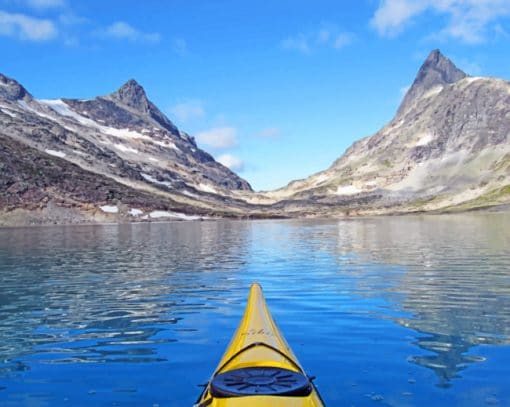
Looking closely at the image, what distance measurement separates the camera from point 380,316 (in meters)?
23.6

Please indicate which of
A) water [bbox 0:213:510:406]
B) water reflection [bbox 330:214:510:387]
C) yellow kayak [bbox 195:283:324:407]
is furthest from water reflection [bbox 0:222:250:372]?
water reflection [bbox 330:214:510:387]

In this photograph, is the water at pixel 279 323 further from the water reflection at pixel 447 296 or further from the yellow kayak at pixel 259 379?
the yellow kayak at pixel 259 379

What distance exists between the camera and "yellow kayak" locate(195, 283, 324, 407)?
31.0ft

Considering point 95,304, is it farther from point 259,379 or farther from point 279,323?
point 259,379

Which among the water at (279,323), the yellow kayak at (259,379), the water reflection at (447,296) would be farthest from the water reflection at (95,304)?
the water reflection at (447,296)

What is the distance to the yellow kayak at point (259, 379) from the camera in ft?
31.0

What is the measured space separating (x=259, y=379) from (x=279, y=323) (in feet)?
41.1

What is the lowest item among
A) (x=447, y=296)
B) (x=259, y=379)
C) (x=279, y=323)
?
(x=279, y=323)

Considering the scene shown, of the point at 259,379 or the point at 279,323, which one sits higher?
the point at 259,379

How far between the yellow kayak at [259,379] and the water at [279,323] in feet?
7.98

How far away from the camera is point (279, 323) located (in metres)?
22.8

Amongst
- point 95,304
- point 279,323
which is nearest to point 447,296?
point 279,323

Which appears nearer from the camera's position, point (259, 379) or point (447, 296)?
point (259, 379)

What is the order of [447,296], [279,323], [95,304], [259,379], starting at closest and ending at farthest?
1. [259,379]
2. [279,323]
3. [95,304]
4. [447,296]
